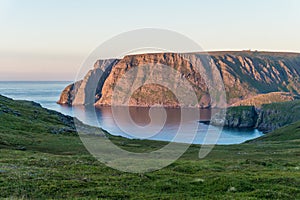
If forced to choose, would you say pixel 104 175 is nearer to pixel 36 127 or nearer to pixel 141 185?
pixel 141 185

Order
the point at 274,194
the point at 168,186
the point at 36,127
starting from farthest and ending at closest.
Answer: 1. the point at 36,127
2. the point at 168,186
3. the point at 274,194

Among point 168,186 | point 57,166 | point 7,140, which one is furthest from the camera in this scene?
point 7,140

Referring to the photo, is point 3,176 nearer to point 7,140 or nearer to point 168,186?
point 168,186

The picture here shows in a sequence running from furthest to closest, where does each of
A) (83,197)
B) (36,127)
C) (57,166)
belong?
(36,127) → (57,166) → (83,197)

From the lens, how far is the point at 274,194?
22734mm

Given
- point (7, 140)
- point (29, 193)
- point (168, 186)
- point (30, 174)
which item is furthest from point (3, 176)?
point (7, 140)

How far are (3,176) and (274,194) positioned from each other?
2049cm

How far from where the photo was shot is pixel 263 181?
90.3ft

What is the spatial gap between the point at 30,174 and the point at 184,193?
12951mm

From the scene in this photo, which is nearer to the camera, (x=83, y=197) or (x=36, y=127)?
(x=83, y=197)

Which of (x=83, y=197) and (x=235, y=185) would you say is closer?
(x=83, y=197)

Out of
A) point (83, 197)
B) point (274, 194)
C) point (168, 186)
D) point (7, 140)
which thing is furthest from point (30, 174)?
point (7, 140)

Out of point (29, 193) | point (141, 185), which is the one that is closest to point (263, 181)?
point (141, 185)

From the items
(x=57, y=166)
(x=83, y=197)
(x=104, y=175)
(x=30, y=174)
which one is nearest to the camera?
(x=83, y=197)
